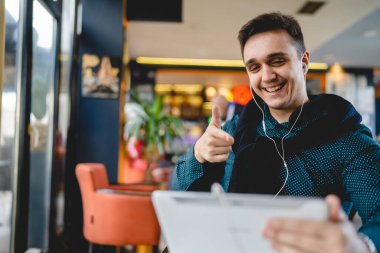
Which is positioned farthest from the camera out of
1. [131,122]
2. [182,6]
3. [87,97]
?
[182,6]

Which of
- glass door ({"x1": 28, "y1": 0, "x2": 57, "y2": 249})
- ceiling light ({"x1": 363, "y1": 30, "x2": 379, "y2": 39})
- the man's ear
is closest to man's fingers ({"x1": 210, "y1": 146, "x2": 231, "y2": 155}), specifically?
the man's ear

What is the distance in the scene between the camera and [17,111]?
2.55 m

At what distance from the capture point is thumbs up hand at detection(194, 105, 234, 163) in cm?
102

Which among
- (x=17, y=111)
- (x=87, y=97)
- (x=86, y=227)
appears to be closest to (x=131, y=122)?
(x=87, y=97)

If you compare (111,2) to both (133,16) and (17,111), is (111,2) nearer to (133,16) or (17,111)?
(133,16)

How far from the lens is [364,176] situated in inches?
46.3

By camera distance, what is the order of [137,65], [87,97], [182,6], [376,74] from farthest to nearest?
1. [376,74]
2. [137,65]
3. [182,6]
4. [87,97]

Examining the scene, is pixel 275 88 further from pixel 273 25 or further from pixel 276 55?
pixel 273 25

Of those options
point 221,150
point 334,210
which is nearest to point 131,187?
point 221,150

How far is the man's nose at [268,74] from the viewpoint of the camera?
1311 mm

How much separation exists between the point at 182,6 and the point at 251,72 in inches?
155

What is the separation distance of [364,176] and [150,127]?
3.48 m

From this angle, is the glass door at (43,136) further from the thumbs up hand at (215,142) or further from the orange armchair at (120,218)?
the thumbs up hand at (215,142)

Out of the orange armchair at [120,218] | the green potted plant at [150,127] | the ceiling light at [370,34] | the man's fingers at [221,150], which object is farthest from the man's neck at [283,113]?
the ceiling light at [370,34]
